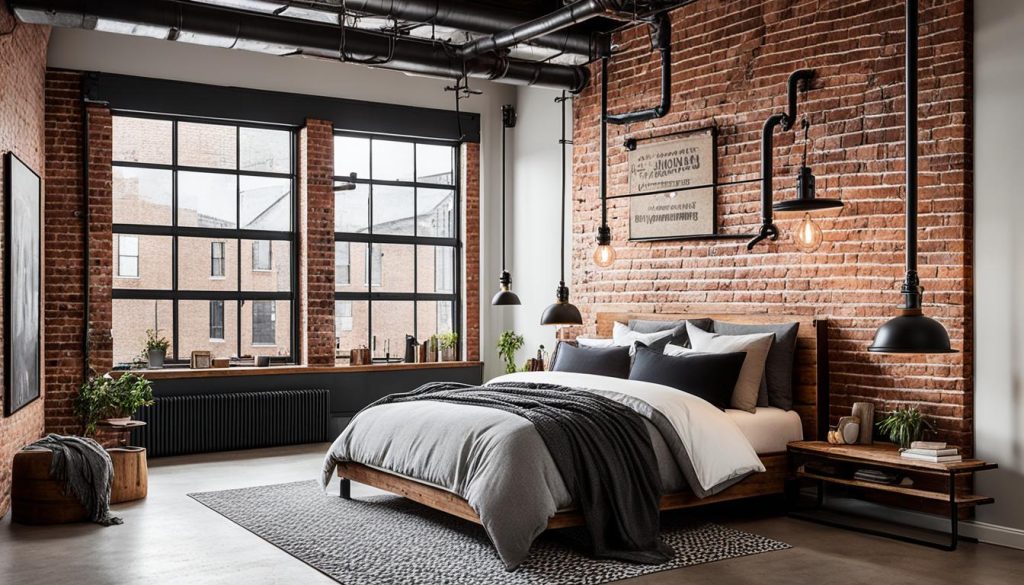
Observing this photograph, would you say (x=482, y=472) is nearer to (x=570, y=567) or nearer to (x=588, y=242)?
(x=570, y=567)

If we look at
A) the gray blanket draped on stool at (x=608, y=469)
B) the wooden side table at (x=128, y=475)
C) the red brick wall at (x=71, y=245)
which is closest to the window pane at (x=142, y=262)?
the red brick wall at (x=71, y=245)

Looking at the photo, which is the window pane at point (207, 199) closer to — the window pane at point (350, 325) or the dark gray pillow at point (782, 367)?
the window pane at point (350, 325)

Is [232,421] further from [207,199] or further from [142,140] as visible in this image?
[142,140]

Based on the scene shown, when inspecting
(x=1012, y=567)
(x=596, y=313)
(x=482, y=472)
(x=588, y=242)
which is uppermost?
(x=588, y=242)

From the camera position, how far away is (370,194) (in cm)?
1036

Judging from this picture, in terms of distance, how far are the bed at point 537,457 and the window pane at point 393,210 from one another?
142 inches

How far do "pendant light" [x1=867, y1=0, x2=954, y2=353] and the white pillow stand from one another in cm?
266

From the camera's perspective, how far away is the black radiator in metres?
8.89

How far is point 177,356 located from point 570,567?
17.6ft

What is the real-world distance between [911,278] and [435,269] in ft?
21.6

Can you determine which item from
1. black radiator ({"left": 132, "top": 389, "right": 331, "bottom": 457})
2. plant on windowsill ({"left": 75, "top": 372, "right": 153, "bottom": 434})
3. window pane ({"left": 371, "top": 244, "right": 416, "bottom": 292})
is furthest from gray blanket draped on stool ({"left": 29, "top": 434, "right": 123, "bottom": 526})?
window pane ({"left": 371, "top": 244, "right": 416, "bottom": 292})

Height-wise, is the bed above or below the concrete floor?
above

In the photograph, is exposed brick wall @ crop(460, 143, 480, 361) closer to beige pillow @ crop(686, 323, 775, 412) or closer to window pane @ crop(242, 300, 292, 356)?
window pane @ crop(242, 300, 292, 356)

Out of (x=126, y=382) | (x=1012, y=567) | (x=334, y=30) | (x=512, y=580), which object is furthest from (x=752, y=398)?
(x=126, y=382)
